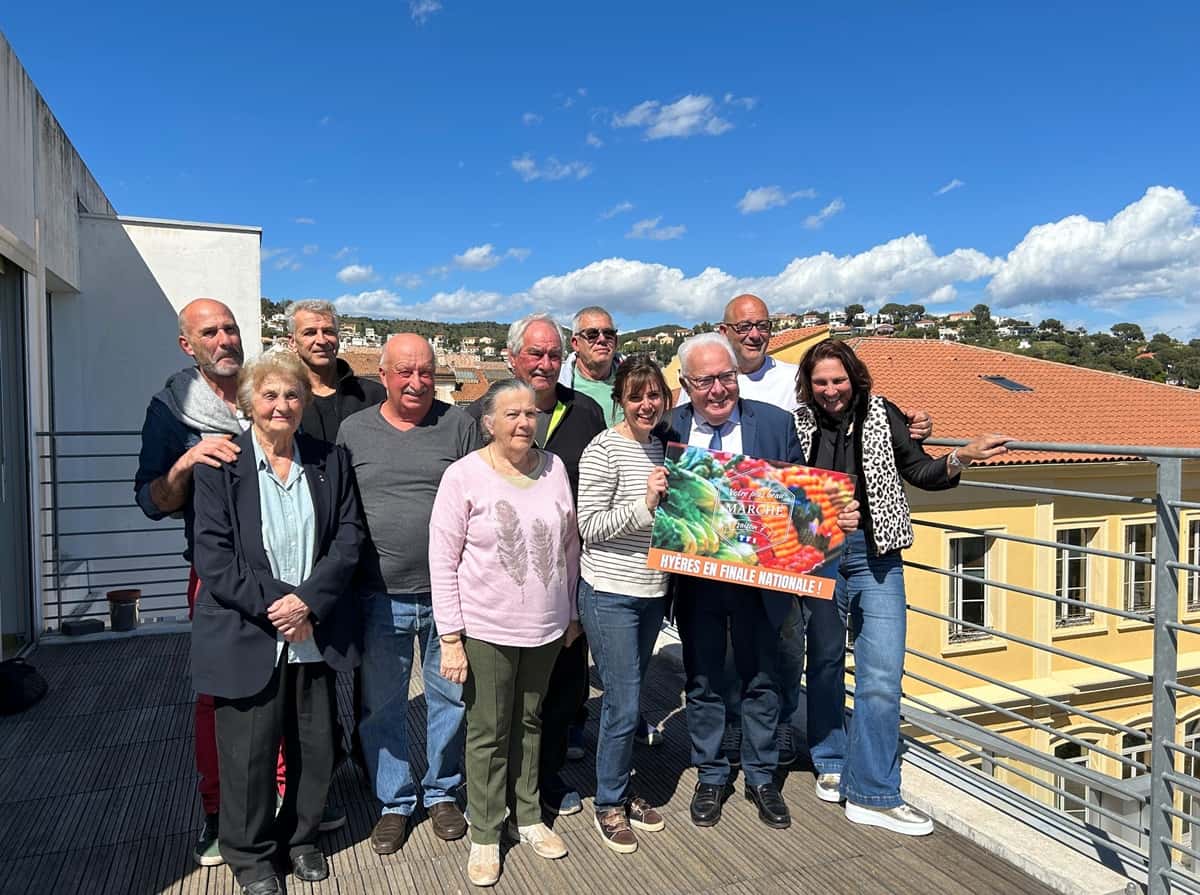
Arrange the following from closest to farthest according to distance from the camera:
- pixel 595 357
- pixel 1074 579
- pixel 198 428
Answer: pixel 198 428
pixel 595 357
pixel 1074 579

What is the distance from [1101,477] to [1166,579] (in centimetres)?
1960

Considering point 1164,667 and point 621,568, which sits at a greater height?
point 621,568

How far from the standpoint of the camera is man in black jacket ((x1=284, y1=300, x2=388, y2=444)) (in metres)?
3.30

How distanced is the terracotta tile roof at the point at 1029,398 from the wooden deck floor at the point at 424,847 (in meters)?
18.6

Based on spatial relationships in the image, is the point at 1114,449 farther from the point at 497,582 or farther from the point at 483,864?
the point at 483,864

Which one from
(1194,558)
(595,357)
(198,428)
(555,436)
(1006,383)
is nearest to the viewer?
(198,428)

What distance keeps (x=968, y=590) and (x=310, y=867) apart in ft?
61.0

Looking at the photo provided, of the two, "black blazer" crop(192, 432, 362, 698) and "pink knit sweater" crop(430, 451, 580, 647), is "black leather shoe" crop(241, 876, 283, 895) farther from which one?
"pink knit sweater" crop(430, 451, 580, 647)

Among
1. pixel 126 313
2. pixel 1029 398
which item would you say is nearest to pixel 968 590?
pixel 1029 398

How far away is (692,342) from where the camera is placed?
2988 mm

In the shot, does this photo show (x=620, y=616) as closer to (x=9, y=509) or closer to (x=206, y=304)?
(x=206, y=304)

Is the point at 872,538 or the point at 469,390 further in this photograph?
the point at 469,390

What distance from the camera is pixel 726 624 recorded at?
306 cm

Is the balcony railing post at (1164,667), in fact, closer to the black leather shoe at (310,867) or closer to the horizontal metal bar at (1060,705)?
the horizontal metal bar at (1060,705)
